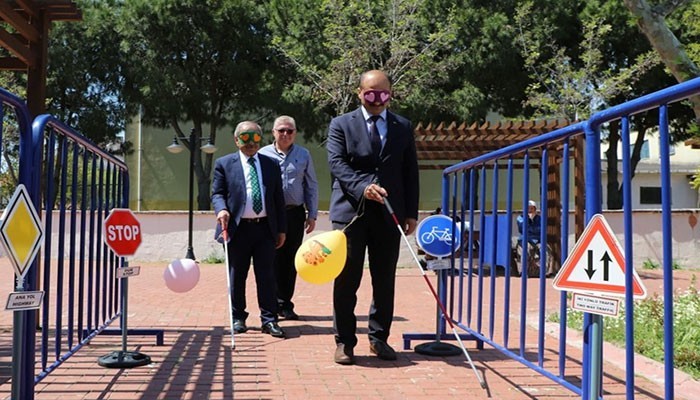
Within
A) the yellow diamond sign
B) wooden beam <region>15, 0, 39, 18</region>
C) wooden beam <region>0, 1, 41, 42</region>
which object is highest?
wooden beam <region>15, 0, 39, 18</region>

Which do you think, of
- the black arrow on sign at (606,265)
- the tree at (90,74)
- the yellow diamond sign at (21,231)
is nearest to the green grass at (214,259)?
the tree at (90,74)

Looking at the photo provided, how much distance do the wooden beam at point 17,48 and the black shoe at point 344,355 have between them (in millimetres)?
3365

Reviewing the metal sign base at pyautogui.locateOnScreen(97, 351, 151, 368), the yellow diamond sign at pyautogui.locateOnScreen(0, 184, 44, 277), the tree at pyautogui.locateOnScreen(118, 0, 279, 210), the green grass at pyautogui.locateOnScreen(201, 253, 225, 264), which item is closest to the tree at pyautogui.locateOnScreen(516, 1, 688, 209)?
the tree at pyautogui.locateOnScreen(118, 0, 279, 210)

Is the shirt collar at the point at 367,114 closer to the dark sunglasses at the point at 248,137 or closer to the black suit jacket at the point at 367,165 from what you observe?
the black suit jacket at the point at 367,165

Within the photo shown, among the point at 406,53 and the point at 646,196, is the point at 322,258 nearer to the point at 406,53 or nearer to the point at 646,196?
the point at 406,53

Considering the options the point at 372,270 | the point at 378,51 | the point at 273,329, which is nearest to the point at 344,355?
the point at 372,270

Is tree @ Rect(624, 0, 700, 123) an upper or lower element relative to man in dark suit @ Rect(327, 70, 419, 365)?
upper

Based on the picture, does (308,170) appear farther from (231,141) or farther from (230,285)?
(231,141)

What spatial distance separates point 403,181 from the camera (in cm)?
466

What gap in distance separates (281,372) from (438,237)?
1.51m

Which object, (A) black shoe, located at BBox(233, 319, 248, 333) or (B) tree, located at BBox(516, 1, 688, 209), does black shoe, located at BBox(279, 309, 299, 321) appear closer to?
(A) black shoe, located at BBox(233, 319, 248, 333)

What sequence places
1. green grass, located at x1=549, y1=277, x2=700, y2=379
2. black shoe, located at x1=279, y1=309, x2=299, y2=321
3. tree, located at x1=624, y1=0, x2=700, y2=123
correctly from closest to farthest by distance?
1. green grass, located at x1=549, y1=277, x2=700, y2=379
2. tree, located at x1=624, y1=0, x2=700, y2=123
3. black shoe, located at x1=279, y1=309, x2=299, y2=321

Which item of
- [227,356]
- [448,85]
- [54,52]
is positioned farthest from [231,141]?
[227,356]

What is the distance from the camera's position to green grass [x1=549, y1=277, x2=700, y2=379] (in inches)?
174
